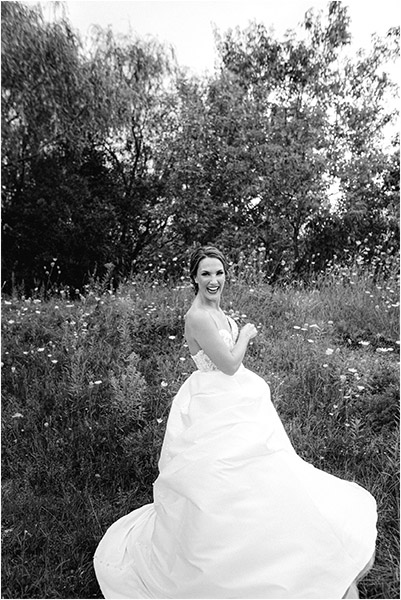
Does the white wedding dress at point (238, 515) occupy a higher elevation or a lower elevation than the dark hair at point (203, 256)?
lower

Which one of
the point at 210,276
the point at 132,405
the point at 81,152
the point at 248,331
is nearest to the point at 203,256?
the point at 210,276

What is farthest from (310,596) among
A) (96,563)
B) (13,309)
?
(13,309)

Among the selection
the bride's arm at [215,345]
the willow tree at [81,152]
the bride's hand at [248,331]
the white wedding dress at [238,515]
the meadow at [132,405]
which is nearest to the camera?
the white wedding dress at [238,515]

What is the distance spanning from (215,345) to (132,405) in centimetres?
179

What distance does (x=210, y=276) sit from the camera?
8.69 ft

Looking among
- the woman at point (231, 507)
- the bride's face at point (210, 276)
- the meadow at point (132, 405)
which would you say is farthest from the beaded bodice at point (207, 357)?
the meadow at point (132, 405)

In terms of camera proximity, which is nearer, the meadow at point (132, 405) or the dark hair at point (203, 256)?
the dark hair at point (203, 256)

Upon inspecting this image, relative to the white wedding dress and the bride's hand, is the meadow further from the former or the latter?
the bride's hand

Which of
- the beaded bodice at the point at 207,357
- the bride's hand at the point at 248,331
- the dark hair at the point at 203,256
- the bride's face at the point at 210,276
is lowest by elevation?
the beaded bodice at the point at 207,357

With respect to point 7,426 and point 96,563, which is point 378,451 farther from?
point 7,426

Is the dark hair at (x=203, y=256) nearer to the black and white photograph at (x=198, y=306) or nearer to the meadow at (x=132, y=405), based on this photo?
the black and white photograph at (x=198, y=306)

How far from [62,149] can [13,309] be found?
2.49 metres

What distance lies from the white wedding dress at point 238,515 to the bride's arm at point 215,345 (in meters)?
0.10

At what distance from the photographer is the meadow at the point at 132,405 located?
3207 mm
